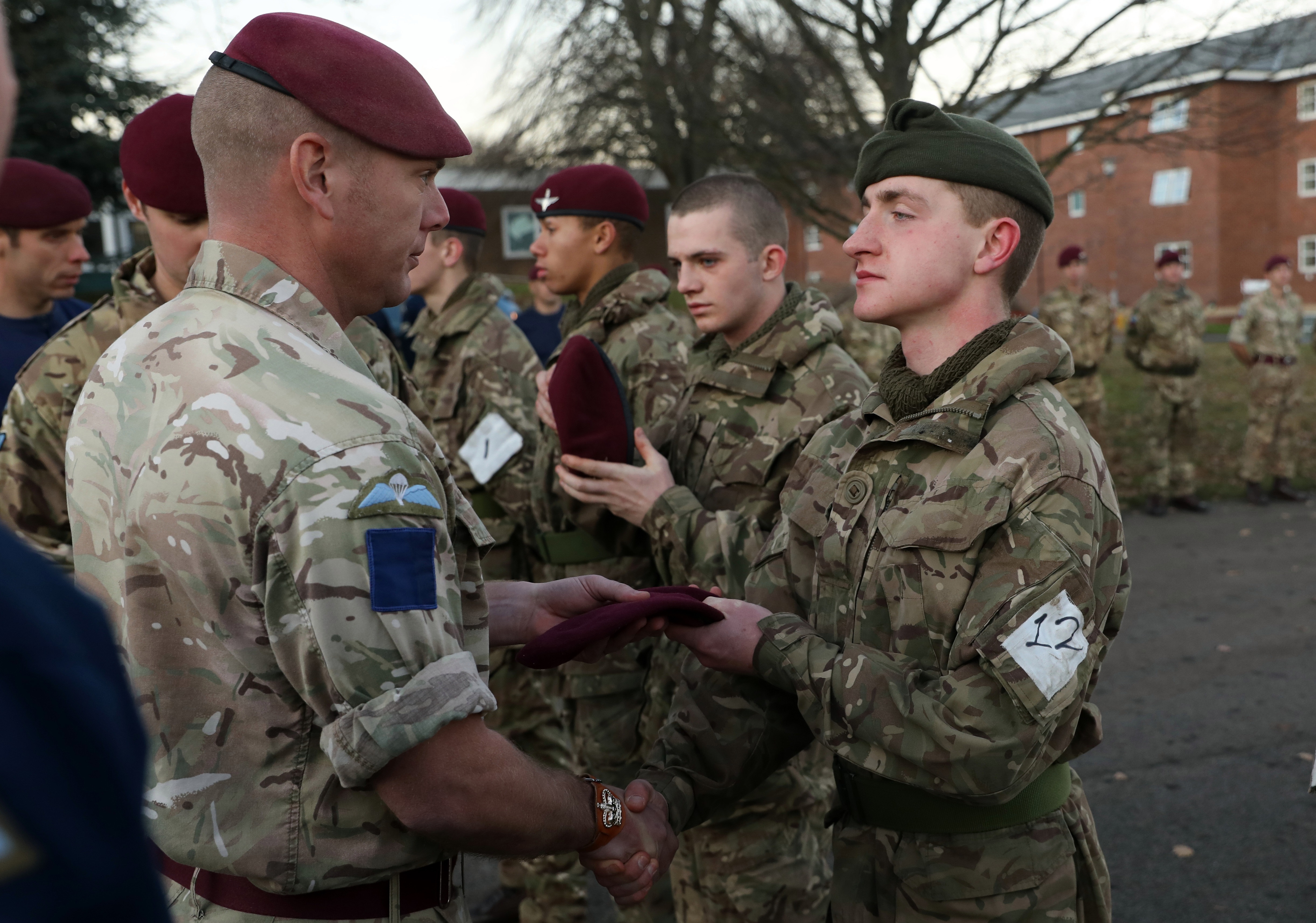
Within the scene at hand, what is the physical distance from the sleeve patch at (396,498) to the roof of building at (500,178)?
717 inches

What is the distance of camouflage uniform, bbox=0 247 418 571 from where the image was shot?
121 inches

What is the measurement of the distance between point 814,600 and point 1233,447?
13.2 metres

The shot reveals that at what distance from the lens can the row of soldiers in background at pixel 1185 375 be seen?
11.1 meters

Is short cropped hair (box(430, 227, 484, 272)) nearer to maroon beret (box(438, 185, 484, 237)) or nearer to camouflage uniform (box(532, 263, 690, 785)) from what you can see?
maroon beret (box(438, 185, 484, 237))

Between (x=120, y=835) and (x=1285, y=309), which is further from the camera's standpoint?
(x=1285, y=309)

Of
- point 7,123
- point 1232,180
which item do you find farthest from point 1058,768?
point 1232,180

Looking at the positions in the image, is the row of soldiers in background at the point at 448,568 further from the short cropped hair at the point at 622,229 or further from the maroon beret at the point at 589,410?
the short cropped hair at the point at 622,229

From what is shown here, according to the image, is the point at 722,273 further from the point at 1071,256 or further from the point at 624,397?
the point at 1071,256

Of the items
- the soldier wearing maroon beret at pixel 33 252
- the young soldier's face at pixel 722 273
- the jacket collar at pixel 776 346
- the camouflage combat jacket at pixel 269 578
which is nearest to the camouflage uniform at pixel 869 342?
the young soldier's face at pixel 722 273

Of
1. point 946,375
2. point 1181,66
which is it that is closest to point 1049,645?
point 946,375

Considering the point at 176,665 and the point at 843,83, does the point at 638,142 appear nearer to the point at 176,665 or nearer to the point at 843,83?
the point at 843,83

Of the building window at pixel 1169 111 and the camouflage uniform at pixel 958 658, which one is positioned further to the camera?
the building window at pixel 1169 111

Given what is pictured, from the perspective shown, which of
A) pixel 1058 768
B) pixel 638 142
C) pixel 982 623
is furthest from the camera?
pixel 638 142

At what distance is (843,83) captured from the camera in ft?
36.8
